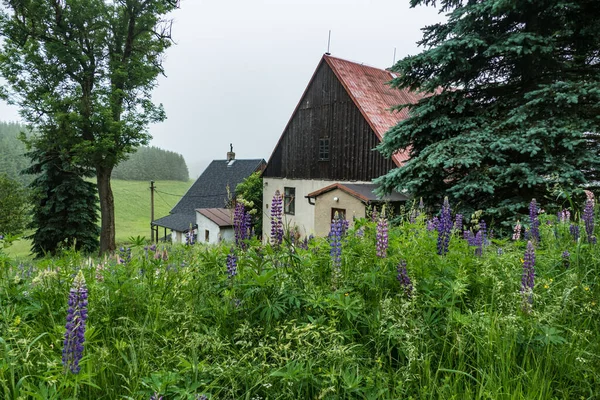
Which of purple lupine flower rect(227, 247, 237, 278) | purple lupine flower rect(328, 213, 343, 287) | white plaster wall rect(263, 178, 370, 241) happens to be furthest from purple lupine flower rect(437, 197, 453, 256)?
white plaster wall rect(263, 178, 370, 241)

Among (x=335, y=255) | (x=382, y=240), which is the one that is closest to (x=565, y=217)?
(x=382, y=240)

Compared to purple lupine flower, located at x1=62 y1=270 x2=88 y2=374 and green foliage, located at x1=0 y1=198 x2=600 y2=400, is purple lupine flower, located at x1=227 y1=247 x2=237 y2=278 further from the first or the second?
purple lupine flower, located at x1=62 y1=270 x2=88 y2=374

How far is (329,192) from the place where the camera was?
14602 millimetres

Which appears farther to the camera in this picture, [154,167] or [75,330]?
[154,167]

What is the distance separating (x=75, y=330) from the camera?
1.39 m

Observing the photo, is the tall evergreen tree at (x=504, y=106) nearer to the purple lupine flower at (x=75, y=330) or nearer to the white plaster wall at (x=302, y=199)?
the purple lupine flower at (x=75, y=330)

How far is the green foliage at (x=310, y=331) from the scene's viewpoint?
1.61 meters

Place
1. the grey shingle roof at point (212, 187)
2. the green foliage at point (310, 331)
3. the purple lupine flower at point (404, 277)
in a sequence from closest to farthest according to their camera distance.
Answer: the green foliage at point (310, 331)
the purple lupine flower at point (404, 277)
the grey shingle roof at point (212, 187)

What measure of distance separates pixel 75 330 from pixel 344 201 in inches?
505

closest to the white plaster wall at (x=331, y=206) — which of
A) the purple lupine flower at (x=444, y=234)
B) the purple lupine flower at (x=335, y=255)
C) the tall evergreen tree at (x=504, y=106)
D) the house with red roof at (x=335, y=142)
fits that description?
the house with red roof at (x=335, y=142)

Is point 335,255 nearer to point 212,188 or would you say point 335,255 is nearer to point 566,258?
point 566,258

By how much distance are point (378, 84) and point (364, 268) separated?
17535 mm

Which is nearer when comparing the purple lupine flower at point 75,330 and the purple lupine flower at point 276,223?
the purple lupine flower at point 75,330

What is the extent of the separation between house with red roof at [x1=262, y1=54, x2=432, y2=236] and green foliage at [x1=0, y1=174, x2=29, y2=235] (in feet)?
61.4
